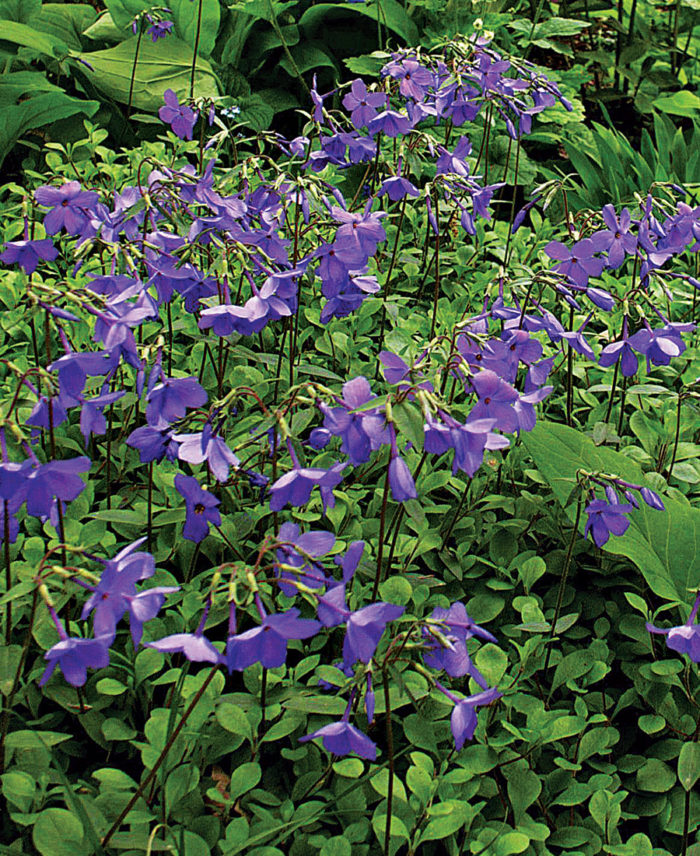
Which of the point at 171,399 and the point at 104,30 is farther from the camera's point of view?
the point at 104,30

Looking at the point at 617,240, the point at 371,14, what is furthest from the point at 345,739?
the point at 371,14

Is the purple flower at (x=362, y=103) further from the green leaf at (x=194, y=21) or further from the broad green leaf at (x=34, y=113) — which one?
the green leaf at (x=194, y=21)

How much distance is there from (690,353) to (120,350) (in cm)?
189

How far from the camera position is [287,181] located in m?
1.96

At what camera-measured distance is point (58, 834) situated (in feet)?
4.12

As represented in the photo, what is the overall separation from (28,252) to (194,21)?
319cm

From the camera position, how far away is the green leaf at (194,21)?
4.31 metres

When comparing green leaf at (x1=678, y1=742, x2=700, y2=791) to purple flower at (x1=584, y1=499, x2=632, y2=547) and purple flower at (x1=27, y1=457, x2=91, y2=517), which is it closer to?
purple flower at (x1=584, y1=499, x2=632, y2=547)

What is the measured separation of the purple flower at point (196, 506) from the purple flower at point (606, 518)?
27.7 inches

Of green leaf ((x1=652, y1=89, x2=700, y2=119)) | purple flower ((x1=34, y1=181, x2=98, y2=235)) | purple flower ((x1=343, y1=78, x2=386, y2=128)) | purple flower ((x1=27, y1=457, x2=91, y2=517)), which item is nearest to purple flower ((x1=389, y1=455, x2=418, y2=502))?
purple flower ((x1=27, y1=457, x2=91, y2=517))

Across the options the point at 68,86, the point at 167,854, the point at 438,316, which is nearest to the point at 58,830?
the point at 167,854

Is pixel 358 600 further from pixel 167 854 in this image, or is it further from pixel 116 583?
pixel 116 583

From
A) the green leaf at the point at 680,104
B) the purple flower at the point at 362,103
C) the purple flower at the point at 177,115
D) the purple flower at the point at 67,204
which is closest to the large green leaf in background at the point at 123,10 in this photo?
the purple flower at the point at 177,115

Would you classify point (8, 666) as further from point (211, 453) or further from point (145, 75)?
point (145, 75)
